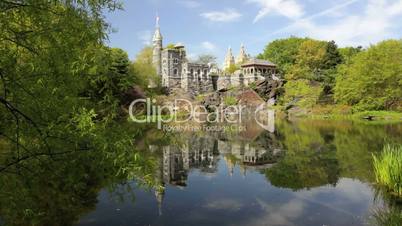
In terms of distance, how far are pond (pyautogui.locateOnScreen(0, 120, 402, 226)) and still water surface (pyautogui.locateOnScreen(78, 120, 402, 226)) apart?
0.09ft

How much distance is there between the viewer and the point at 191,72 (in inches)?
2948

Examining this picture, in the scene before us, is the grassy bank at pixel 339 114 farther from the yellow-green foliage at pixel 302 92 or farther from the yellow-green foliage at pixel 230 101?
the yellow-green foliage at pixel 230 101

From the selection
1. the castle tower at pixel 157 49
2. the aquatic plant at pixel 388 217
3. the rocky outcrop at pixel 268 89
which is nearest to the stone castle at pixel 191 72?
the castle tower at pixel 157 49

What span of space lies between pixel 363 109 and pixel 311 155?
37638 mm

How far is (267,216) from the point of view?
403 inches

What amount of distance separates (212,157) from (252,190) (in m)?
7.91

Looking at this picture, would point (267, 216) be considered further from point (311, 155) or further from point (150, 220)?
point (311, 155)

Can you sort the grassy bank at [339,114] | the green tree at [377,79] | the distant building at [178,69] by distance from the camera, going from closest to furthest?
the grassy bank at [339,114], the green tree at [377,79], the distant building at [178,69]

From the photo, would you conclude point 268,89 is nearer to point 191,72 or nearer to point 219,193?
point 191,72

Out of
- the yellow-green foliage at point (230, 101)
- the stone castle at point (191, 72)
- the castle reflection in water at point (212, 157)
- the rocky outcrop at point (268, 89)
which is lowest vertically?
the castle reflection in water at point (212, 157)

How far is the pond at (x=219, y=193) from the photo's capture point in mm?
8241

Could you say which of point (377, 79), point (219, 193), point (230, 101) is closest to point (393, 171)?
point (219, 193)

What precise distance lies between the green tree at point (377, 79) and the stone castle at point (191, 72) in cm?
2420

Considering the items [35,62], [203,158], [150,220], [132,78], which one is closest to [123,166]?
[132,78]
